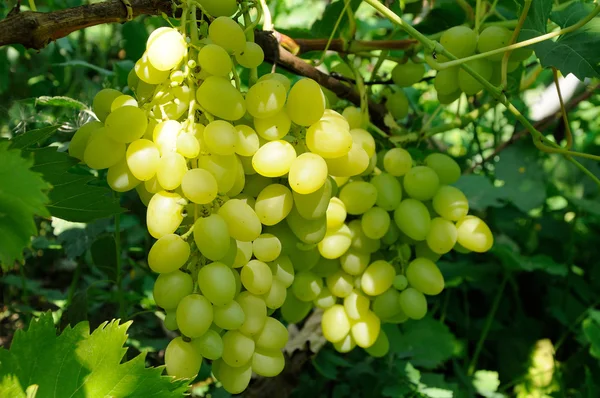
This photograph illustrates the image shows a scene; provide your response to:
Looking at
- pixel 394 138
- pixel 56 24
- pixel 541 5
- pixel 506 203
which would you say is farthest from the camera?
pixel 506 203

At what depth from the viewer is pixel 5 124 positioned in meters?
1.06

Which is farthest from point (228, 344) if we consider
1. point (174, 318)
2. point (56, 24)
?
point (56, 24)

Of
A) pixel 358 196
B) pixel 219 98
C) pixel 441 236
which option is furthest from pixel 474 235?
pixel 219 98

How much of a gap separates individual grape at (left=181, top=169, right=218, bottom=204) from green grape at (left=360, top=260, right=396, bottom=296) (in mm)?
272

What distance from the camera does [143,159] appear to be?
0.51m

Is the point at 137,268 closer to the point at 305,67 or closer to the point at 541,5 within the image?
the point at 305,67

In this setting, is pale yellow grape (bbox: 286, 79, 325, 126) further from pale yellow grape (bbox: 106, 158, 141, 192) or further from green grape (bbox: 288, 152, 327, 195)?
pale yellow grape (bbox: 106, 158, 141, 192)

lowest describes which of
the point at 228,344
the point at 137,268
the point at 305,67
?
the point at 137,268

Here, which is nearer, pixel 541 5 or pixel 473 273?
pixel 541 5

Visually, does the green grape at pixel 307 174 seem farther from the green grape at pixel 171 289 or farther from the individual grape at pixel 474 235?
the individual grape at pixel 474 235

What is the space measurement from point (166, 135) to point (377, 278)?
1.02ft

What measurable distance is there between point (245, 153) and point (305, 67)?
0.24m

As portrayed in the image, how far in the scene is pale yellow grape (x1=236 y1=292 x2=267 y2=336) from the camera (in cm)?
55

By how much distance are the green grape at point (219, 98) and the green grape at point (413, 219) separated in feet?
0.85
